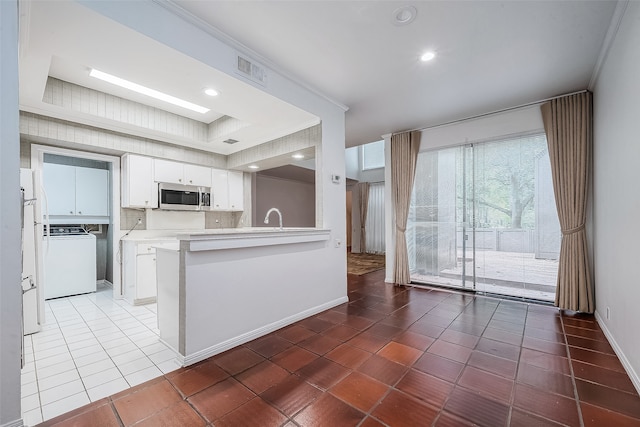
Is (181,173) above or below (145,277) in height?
above

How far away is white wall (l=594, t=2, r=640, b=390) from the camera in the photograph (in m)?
1.87

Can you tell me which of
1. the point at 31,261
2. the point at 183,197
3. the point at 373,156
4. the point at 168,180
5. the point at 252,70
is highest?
the point at 373,156

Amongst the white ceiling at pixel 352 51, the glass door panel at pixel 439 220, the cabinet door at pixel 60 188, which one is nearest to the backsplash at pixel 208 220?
the cabinet door at pixel 60 188

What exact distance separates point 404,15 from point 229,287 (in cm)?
269

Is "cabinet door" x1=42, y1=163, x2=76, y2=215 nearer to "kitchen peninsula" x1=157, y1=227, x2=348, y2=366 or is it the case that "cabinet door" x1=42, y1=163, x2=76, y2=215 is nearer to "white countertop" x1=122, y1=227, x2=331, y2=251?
"white countertop" x1=122, y1=227, x2=331, y2=251

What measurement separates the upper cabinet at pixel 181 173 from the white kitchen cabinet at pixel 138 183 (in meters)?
0.11

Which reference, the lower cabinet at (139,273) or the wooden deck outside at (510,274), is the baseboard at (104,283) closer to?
the lower cabinet at (139,273)

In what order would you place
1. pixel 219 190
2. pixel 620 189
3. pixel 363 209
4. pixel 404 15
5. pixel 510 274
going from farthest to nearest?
pixel 363 209
pixel 219 190
pixel 510 274
pixel 620 189
pixel 404 15

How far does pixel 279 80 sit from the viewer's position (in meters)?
2.80

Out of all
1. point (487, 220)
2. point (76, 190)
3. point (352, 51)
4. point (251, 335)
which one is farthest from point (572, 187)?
point (76, 190)

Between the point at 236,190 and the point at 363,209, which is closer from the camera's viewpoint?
the point at 236,190

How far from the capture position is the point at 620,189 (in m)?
2.18

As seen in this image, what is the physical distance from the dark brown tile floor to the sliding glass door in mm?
902

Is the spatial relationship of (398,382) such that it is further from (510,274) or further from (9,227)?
(510,274)
